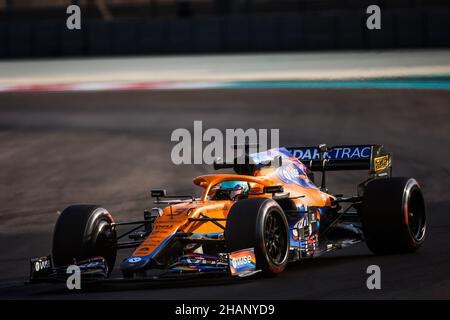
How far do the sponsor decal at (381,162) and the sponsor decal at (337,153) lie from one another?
0.12m

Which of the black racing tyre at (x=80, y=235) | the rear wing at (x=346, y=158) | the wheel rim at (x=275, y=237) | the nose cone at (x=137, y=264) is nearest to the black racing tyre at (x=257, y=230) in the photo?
the wheel rim at (x=275, y=237)

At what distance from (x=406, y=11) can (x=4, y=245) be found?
21.8 meters

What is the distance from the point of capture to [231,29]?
34.2m

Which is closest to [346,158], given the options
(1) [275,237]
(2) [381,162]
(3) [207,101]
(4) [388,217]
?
(2) [381,162]

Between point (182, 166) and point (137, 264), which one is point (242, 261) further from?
point (182, 166)

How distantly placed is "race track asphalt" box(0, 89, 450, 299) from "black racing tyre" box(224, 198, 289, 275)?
197 millimetres

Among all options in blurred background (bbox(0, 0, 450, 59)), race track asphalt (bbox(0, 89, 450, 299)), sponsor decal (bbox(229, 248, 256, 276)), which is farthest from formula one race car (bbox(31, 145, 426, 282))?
blurred background (bbox(0, 0, 450, 59))

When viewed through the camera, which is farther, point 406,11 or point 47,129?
point 406,11

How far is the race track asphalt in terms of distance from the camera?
30.4 ft
